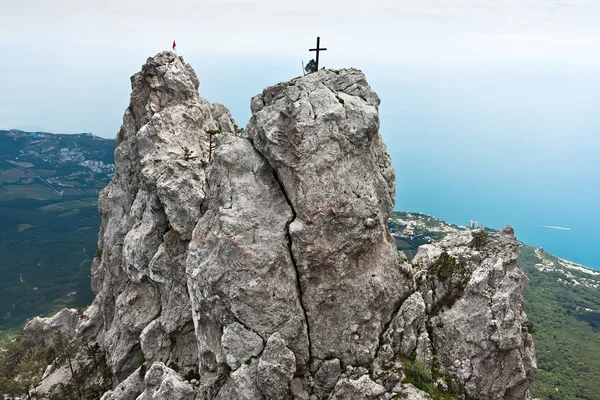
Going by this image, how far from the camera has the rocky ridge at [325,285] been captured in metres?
23.0

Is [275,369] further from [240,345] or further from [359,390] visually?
[359,390]

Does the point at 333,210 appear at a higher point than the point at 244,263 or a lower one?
higher

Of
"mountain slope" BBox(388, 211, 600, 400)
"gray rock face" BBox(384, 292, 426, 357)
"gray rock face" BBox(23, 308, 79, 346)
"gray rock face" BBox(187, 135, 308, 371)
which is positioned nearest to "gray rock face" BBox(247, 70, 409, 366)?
"gray rock face" BBox(384, 292, 426, 357)

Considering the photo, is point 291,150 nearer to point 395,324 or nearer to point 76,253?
point 395,324

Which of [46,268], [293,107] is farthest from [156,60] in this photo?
[46,268]

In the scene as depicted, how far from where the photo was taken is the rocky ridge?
75.4ft

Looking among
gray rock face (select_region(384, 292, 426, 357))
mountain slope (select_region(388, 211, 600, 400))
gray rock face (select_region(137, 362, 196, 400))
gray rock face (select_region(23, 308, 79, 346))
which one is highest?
gray rock face (select_region(384, 292, 426, 357))

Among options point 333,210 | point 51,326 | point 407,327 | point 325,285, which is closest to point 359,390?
point 407,327

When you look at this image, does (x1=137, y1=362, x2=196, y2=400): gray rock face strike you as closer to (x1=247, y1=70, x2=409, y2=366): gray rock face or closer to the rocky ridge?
the rocky ridge

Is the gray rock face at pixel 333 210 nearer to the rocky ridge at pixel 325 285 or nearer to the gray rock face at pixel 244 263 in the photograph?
the rocky ridge at pixel 325 285

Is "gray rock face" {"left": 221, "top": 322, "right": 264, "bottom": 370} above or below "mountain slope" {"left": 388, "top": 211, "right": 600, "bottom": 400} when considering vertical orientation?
above

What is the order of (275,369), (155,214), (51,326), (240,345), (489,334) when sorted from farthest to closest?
1. (51,326)
2. (155,214)
3. (489,334)
4. (240,345)
5. (275,369)

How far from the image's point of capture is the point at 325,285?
23750mm

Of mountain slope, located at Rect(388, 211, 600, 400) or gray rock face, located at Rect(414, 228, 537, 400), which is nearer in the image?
gray rock face, located at Rect(414, 228, 537, 400)
